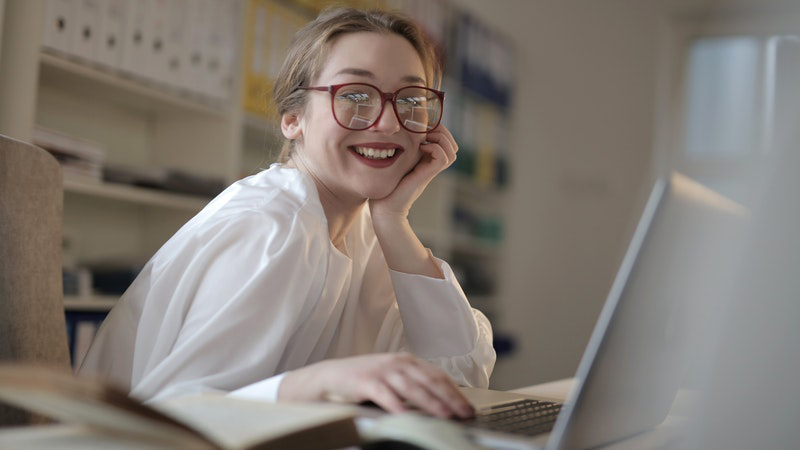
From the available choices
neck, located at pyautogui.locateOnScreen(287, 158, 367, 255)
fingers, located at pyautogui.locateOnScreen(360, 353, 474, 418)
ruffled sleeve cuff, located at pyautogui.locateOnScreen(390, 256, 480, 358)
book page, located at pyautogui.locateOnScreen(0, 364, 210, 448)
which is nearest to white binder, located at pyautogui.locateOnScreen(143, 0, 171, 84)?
neck, located at pyautogui.locateOnScreen(287, 158, 367, 255)

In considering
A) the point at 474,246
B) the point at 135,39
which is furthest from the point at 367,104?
the point at 474,246

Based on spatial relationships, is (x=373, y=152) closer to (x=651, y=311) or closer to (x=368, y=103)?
(x=368, y=103)

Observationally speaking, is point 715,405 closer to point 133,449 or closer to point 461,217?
point 133,449

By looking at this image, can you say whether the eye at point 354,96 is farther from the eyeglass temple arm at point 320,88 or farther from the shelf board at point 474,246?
the shelf board at point 474,246

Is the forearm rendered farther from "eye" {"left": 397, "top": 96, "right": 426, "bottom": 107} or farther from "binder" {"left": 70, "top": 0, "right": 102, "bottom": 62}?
"binder" {"left": 70, "top": 0, "right": 102, "bottom": 62}

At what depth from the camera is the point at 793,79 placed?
0.58 m

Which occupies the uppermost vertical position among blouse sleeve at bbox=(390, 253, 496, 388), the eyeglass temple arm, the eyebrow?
the eyebrow

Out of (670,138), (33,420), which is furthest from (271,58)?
(670,138)

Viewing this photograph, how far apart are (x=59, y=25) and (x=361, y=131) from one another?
1344 millimetres

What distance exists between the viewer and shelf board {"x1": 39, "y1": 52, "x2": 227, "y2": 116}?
91.7 inches

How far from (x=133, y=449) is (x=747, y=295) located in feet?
1.27

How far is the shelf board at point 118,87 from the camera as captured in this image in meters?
2.33

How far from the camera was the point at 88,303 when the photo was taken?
2.39 m

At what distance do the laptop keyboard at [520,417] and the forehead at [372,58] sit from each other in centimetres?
62
